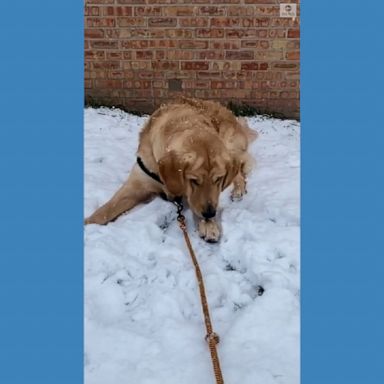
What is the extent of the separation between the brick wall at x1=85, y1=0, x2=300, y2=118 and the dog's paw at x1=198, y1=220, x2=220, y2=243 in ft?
1.74

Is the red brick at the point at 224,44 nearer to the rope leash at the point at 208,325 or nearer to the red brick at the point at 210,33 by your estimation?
the red brick at the point at 210,33

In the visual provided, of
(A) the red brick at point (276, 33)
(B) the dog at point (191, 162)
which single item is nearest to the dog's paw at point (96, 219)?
(B) the dog at point (191, 162)

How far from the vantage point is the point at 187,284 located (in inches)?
83.5

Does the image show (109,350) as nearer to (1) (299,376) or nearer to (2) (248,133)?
(1) (299,376)

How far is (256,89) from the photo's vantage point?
271 cm

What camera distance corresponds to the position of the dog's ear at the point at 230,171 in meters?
2.41

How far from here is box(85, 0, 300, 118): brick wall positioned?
2369mm

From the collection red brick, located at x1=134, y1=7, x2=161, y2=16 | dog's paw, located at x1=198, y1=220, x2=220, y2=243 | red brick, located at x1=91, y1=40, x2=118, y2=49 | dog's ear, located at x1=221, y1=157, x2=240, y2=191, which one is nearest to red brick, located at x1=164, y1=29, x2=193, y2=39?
red brick, located at x1=134, y1=7, x2=161, y2=16

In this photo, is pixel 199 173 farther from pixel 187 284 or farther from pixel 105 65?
pixel 105 65

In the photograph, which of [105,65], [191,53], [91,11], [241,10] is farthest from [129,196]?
[241,10]

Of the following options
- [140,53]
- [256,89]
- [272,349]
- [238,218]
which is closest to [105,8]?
[140,53]

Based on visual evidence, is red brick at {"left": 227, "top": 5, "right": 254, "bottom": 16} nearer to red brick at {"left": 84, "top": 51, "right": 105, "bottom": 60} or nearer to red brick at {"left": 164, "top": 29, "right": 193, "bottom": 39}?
red brick at {"left": 164, "top": 29, "right": 193, "bottom": 39}

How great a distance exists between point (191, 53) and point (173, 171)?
1.85ft

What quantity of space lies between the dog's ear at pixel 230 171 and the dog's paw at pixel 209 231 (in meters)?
0.15
